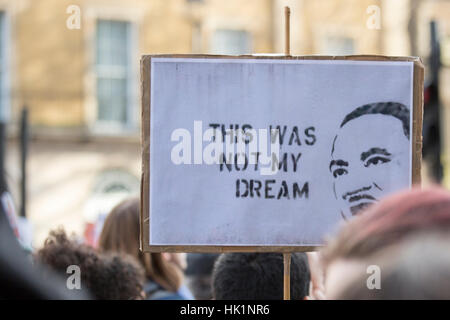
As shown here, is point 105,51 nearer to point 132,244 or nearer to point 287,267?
point 132,244

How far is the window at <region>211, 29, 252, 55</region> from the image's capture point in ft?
51.9

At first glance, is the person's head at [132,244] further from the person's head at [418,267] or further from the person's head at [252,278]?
the person's head at [418,267]

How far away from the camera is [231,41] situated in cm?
1595

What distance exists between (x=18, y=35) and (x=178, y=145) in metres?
12.5

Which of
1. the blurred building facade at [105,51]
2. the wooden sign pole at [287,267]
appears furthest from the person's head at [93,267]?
the blurred building facade at [105,51]

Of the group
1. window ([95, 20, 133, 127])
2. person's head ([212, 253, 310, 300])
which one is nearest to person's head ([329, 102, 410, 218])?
person's head ([212, 253, 310, 300])

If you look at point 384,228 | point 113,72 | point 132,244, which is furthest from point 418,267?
point 113,72

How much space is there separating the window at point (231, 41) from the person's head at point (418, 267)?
14.8m

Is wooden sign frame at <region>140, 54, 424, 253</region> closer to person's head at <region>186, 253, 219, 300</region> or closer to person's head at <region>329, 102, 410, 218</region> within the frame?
person's head at <region>329, 102, 410, 218</region>

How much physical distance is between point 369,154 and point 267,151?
286 millimetres

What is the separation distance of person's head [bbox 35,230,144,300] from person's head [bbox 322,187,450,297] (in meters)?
1.52

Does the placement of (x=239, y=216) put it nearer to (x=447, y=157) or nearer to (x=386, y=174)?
(x=386, y=174)

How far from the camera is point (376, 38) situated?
16562 mm
